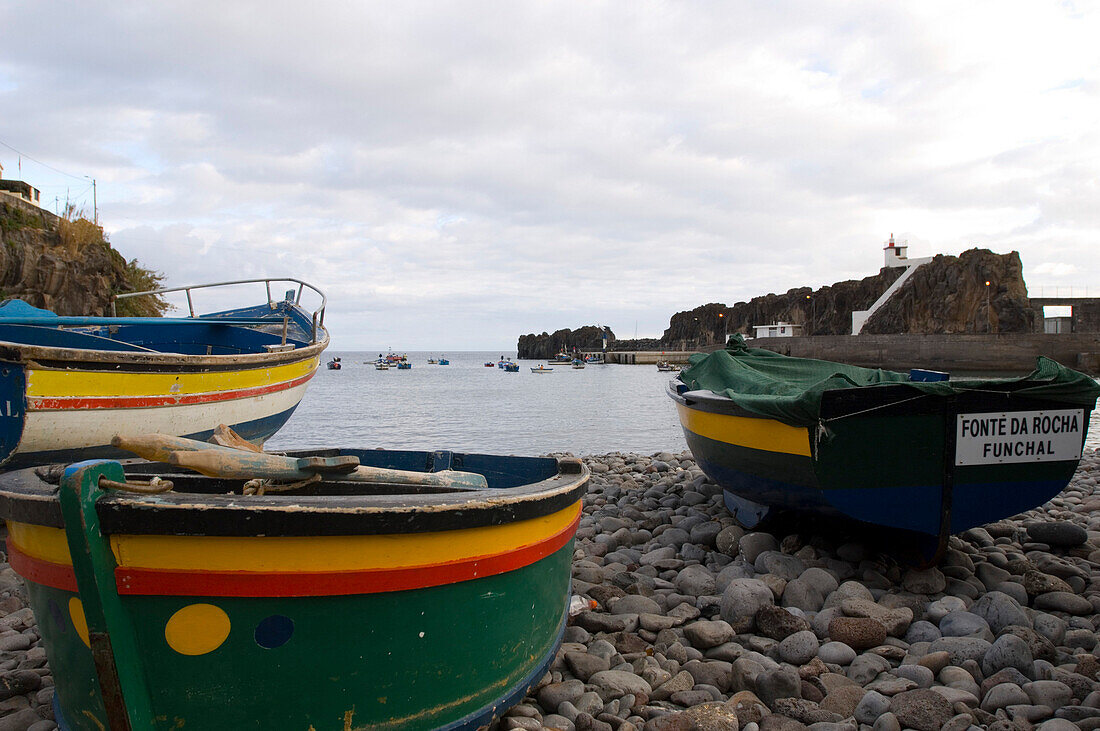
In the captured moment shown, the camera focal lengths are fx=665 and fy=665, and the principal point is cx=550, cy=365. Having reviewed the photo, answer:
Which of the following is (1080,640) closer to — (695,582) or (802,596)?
(802,596)

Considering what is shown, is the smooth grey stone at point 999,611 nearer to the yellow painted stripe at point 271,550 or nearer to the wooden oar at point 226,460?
the yellow painted stripe at point 271,550

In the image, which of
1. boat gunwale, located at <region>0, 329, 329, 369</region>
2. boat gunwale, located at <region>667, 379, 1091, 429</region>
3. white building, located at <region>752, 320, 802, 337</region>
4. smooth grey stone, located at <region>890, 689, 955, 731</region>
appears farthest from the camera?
white building, located at <region>752, 320, 802, 337</region>

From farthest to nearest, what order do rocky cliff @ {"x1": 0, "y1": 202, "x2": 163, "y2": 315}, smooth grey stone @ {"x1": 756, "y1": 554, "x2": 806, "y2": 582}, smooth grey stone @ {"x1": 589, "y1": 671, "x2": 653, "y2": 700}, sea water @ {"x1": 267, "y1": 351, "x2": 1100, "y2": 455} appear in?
rocky cliff @ {"x1": 0, "y1": 202, "x2": 163, "y2": 315} → sea water @ {"x1": 267, "y1": 351, "x2": 1100, "y2": 455} → smooth grey stone @ {"x1": 756, "y1": 554, "x2": 806, "y2": 582} → smooth grey stone @ {"x1": 589, "y1": 671, "x2": 653, "y2": 700}

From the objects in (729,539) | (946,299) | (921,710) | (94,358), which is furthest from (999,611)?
(946,299)

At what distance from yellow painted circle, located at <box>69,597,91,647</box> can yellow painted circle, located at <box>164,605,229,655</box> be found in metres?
0.32

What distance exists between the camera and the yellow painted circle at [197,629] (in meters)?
2.05

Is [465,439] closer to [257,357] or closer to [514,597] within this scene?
[257,357]

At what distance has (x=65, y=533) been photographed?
203 cm

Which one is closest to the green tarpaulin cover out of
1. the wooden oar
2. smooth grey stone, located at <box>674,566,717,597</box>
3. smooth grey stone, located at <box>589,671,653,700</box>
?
smooth grey stone, located at <box>674,566,717,597</box>

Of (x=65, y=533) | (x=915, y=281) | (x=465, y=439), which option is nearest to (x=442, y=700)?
(x=65, y=533)

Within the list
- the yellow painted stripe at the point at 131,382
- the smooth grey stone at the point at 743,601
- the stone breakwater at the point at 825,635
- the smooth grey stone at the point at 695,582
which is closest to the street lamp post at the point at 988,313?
the stone breakwater at the point at 825,635

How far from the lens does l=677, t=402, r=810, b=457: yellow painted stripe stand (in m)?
4.51

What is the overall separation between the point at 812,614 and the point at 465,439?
14498 millimetres

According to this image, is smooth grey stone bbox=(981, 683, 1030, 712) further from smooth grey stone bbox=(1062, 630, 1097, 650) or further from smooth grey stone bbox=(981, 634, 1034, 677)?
smooth grey stone bbox=(1062, 630, 1097, 650)
